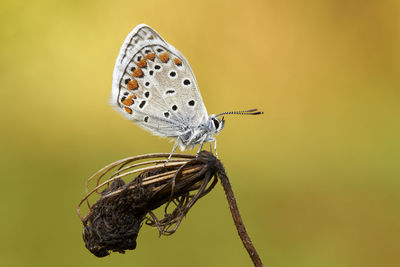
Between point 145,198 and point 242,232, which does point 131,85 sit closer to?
point 145,198

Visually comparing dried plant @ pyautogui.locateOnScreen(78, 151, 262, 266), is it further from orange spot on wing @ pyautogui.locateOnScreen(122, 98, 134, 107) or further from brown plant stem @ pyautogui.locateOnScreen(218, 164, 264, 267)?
orange spot on wing @ pyautogui.locateOnScreen(122, 98, 134, 107)

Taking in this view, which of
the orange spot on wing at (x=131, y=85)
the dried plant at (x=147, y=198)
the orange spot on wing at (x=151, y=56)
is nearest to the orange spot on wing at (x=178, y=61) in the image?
the orange spot on wing at (x=151, y=56)

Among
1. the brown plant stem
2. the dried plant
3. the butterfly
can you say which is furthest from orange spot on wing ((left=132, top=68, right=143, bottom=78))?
the brown plant stem

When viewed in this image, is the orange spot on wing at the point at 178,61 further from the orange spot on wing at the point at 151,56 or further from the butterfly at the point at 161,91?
the orange spot on wing at the point at 151,56

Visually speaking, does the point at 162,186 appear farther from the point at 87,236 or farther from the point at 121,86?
the point at 121,86

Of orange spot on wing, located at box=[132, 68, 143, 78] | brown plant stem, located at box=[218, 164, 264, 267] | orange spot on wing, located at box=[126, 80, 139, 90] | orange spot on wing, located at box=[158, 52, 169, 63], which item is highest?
orange spot on wing, located at box=[158, 52, 169, 63]

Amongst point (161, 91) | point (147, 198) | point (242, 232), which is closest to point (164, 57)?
point (161, 91)

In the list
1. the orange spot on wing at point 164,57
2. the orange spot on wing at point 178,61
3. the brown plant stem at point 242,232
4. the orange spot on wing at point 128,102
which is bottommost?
the brown plant stem at point 242,232
